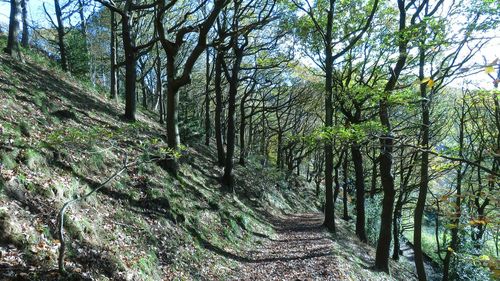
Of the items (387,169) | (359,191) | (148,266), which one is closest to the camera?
(148,266)

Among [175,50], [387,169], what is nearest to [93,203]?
[175,50]

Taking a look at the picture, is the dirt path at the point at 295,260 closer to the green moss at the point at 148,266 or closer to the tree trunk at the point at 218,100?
the green moss at the point at 148,266

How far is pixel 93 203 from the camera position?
683cm

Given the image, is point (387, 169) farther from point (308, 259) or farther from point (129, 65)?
point (129, 65)

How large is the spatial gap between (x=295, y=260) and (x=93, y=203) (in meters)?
6.59

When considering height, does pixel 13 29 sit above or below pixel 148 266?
above

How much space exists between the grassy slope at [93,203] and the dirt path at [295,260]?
0.58 meters

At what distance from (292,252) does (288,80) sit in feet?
63.7

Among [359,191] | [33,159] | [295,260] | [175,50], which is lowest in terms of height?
[295,260]

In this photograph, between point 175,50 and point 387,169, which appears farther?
point 387,169

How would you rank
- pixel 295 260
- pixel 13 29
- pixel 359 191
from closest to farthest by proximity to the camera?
pixel 295 260, pixel 13 29, pixel 359 191

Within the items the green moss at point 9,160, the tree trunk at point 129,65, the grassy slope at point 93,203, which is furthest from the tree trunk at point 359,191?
the green moss at point 9,160

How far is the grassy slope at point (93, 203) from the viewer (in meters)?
5.12

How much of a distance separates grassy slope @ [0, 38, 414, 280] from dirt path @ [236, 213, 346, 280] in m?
0.58
